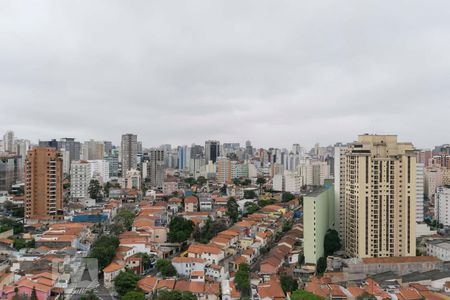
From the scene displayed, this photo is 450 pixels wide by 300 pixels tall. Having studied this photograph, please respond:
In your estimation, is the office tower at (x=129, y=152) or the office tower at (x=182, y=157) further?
the office tower at (x=182, y=157)

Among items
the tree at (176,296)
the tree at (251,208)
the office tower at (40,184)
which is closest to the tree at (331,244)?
the tree at (176,296)

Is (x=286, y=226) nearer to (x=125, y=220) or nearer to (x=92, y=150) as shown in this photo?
(x=125, y=220)

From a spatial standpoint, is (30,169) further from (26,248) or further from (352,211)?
(352,211)

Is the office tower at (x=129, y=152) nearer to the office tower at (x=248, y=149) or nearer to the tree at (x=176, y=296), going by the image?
the office tower at (x=248, y=149)

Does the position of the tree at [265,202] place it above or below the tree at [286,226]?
above

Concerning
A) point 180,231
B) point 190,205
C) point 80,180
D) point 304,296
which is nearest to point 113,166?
point 80,180

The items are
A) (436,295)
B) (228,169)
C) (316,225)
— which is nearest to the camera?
(436,295)

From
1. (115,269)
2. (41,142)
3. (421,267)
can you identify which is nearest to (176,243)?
(115,269)
